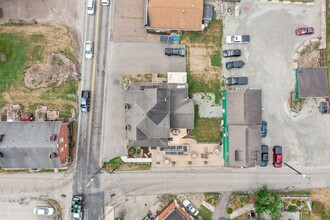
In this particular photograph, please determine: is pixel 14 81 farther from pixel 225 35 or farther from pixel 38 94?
pixel 225 35

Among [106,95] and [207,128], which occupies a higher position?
[106,95]

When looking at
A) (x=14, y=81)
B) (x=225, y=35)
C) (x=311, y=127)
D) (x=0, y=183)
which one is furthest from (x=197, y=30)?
(x=0, y=183)

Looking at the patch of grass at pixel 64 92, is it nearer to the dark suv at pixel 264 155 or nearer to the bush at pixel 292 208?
the dark suv at pixel 264 155

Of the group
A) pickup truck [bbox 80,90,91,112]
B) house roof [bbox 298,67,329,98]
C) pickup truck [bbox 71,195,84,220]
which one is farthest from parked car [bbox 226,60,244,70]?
pickup truck [bbox 71,195,84,220]

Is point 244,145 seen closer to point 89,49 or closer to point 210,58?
point 210,58

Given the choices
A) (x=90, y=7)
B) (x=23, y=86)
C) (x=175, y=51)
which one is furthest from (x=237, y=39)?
(x=23, y=86)

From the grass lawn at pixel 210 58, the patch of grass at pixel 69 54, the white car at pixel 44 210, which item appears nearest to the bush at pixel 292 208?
the grass lawn at pixel 210 58
